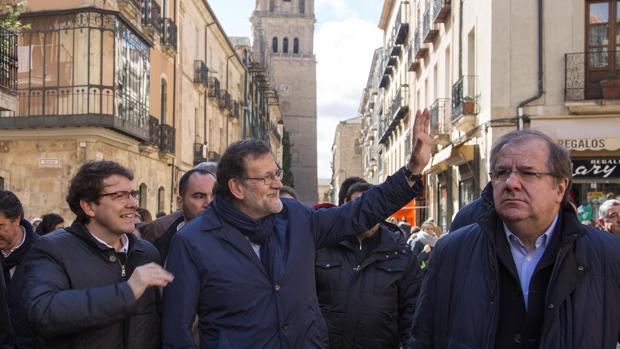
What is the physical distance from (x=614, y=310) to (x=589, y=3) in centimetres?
1305

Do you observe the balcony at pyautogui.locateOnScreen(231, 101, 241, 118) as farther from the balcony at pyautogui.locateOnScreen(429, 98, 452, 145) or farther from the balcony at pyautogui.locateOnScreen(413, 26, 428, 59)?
the balcony at pyautogui.locateOnScreen(429, 98, 452, 145)

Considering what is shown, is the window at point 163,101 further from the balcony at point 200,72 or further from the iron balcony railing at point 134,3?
the balcony at point 200,72

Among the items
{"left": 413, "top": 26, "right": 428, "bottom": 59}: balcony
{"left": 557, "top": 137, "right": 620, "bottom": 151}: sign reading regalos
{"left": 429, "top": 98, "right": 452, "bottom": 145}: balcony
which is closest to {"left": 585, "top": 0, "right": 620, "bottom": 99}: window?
{"left": 557, "top": 137, "right": 620, "bottom": 151}: sign reading regalos

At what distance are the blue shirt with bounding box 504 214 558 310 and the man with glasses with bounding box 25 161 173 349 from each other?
1418 mm

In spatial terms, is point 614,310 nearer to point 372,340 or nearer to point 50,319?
point 372,340

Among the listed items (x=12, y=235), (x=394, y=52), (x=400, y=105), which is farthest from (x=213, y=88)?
(x=12, y=235)

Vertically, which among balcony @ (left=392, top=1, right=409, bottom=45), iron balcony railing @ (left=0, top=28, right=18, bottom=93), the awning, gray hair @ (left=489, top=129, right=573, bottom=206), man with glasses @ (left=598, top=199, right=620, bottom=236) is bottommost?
man with glasses @ (left=598, top=199, right=620, bottom=236)

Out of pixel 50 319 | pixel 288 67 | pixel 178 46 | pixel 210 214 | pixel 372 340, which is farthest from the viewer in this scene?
pixel 288 67

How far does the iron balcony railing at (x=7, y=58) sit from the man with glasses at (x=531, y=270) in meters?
10.9

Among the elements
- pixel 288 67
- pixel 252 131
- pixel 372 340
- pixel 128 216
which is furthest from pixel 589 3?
pixel 288 67

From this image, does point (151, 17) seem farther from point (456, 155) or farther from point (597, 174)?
point (597, 174)

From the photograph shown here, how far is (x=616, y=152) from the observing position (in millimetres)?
14484

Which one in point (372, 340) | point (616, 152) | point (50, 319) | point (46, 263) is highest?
point (616, 152)

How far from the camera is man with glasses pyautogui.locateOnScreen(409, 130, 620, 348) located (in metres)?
2.72
